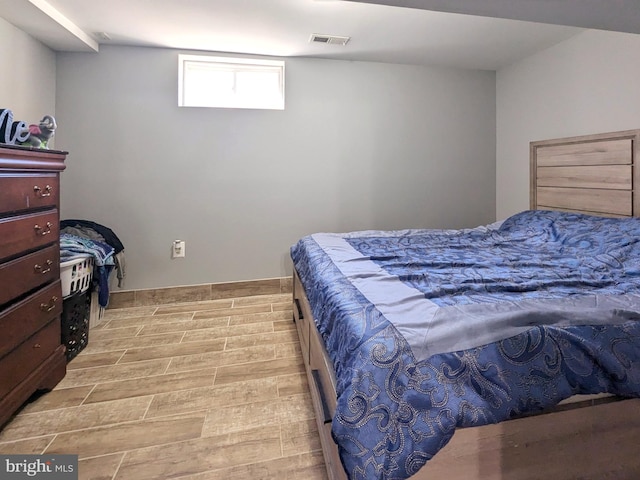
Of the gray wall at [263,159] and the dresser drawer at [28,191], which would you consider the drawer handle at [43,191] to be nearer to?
the dresser drawer at [28,191]

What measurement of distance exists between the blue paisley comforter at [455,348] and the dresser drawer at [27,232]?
132 centimetres

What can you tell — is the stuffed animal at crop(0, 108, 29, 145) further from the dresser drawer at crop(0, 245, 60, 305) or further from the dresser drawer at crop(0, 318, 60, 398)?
the dresser drawer at crop(0, 318, 60, 398)

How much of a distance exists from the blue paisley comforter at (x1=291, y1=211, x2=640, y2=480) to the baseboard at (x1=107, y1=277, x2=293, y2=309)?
1829 millimetres

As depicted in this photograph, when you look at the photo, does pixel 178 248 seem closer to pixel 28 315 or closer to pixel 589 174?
pixel 28 315

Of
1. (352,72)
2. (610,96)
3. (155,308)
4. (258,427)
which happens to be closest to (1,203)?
(258,427)

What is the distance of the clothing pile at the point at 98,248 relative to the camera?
2250 mm

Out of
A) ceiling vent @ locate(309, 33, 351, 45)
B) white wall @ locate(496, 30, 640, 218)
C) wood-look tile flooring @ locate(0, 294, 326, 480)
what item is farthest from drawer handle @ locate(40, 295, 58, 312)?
white wall @ locate(496, 30, 640, 218)

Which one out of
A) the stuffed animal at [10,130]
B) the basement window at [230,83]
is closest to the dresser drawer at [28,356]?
the stuffed animal at [10,130]

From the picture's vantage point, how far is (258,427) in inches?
59.9

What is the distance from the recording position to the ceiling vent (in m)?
2.73

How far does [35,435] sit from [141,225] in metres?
1.89

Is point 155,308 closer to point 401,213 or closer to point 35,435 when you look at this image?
point 35,435

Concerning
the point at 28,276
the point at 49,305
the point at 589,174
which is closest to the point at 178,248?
the point at 49,305

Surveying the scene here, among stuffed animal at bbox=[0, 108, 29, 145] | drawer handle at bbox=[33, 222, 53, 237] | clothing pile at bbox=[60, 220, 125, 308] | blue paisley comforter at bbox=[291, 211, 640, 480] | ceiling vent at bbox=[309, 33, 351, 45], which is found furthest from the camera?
ceiling vent at bbox=[309, 33, 351, 45]
